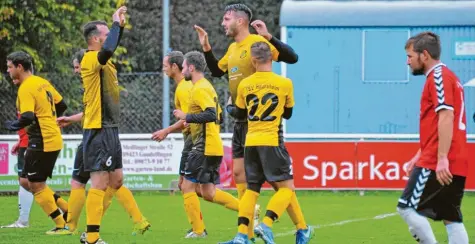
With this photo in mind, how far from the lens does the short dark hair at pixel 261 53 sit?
10242 mm

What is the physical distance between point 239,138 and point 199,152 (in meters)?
1.27

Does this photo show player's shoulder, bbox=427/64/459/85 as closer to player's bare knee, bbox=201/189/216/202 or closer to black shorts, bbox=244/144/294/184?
black shorts, bbox=244/144/294/184

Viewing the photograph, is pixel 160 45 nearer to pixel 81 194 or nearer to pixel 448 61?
pixel 448 61

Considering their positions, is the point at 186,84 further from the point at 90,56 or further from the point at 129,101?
the point at 129,101

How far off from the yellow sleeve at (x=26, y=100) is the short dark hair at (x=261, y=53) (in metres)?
3.07

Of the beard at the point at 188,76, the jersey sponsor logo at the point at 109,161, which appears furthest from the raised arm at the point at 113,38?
the beard at the point at 188,76

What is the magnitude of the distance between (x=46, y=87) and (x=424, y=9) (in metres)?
11.4

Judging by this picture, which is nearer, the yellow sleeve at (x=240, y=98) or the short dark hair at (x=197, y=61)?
the yellow sleeve at (x=240, y=98)

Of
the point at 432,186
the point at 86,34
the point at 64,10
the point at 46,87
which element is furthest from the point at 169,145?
the point at 432,186

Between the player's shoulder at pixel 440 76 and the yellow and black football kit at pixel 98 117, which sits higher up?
the player's shoulder at pixel 440 76

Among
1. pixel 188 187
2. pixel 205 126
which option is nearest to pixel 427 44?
pixel 205 126

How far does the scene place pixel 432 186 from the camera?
27.0 ft

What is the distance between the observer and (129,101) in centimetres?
2617

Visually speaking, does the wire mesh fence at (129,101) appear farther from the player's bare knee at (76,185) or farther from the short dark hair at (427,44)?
the short dark hair at (427,44)
